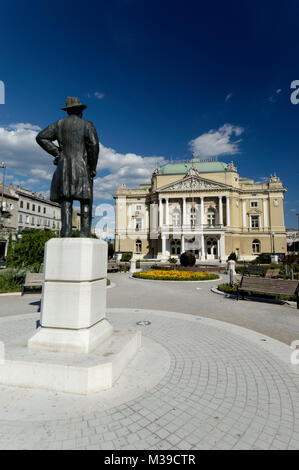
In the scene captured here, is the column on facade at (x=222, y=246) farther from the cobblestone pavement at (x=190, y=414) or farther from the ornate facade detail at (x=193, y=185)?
the cobblestone pavement at (x=190, y=414)

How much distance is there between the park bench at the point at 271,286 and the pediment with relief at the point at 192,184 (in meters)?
40.7

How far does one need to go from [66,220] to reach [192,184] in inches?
1835

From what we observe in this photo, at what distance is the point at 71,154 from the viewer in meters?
4.61

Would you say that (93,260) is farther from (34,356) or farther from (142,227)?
(142,227)

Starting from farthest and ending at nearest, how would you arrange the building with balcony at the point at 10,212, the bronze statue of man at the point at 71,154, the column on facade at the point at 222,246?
the building with balcony at the point at 10,212 → the column on facade at the point at 222,246 → the bronze statue of man at the point at 71,154

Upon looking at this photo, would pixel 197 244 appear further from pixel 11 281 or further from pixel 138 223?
pixel 11 281

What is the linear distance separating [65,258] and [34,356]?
1515 mm

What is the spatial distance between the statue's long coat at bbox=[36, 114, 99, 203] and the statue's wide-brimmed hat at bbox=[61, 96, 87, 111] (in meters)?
0.17

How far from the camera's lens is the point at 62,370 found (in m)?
3.23

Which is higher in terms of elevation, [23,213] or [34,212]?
[34,212]

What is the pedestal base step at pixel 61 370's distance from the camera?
3207 mm

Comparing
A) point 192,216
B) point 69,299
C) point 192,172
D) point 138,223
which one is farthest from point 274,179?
point 69,299

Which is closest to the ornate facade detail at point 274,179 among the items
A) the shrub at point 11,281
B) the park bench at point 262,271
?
the park bench at point 262,271

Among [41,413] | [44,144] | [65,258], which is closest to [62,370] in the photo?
[41,413]
